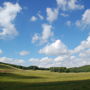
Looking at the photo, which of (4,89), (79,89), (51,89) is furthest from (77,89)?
(4,89)

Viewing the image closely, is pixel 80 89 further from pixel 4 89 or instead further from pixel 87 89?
→ pixel 4 89

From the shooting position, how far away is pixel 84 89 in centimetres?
3116

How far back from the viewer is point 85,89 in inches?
1226

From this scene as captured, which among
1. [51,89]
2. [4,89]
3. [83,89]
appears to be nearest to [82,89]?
[83,89]

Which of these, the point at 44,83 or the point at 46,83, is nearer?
the point at 46,83

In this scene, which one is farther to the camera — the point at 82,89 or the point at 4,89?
the point at 4,89

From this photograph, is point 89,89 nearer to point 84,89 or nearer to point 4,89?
point 84,89

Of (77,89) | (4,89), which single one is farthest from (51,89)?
(4,89)

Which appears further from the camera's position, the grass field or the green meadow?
the green meadow

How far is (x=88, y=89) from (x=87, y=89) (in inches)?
7.0

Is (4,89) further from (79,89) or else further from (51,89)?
(79,89)

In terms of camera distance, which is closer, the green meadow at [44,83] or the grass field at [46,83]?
the grass field at [46,83]

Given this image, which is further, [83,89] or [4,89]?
[4,89]

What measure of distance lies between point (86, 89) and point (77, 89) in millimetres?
1482
